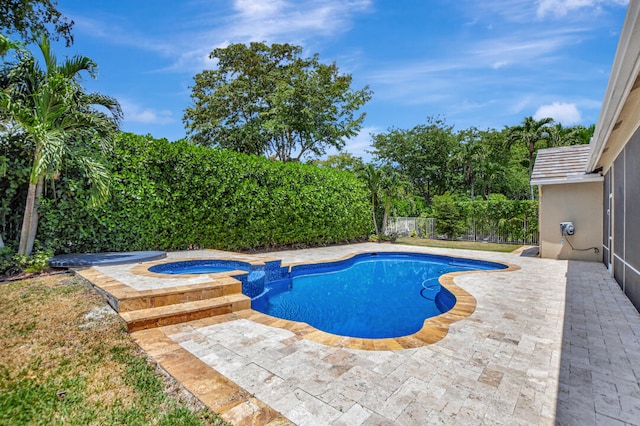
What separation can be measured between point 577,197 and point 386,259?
756 cm

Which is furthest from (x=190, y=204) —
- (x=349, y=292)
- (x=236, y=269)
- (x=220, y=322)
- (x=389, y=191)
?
(x=389, y=191)

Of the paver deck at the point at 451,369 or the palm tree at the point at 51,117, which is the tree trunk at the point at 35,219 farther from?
the paver deck at the point at 451,369

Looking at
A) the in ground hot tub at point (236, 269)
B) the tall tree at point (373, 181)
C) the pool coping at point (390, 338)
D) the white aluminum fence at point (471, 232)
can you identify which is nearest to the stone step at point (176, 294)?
the pool coping at point (390, 338)

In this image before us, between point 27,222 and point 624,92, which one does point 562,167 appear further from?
point 27,222

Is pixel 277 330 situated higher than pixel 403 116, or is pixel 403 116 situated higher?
pixel 403 116

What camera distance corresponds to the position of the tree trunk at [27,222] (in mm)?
7418

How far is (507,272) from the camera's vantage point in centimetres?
926

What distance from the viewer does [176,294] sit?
530cm

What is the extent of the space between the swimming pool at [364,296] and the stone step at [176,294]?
62.9 inches

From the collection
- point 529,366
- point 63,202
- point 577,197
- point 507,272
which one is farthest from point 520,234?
point 63,202

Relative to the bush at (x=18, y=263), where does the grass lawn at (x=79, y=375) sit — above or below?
below

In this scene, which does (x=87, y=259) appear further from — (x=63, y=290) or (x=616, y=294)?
(x=616, y=294)

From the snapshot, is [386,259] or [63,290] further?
[386,259]

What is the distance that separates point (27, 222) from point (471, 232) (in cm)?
2080
